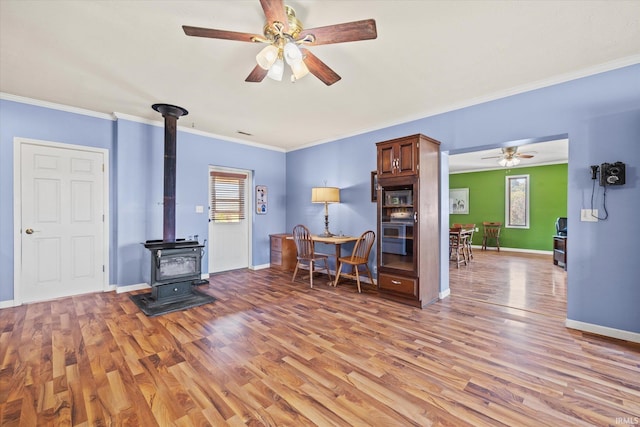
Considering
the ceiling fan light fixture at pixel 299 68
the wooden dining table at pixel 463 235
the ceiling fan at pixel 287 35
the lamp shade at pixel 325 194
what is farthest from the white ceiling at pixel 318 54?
the wooden dining table at pixel 463 235

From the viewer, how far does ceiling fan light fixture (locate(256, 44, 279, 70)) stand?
6.53 ft

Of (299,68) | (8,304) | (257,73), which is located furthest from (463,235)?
(8,304)

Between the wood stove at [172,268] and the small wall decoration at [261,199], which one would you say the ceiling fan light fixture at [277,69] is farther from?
the small wall decoration at [261,199]

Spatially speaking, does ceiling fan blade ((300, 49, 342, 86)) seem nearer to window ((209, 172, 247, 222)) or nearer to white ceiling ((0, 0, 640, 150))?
white ceiling ((0, 0, 640, 150))

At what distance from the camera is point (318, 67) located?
2.27m

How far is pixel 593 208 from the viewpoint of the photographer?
2686mm

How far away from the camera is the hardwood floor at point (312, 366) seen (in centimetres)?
163

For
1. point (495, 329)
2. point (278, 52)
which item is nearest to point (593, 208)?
point (495, 329)

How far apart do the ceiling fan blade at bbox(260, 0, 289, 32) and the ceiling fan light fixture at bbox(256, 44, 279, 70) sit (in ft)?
0.65

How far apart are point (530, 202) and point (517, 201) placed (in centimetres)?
31

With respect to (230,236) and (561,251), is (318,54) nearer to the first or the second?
(230,236)

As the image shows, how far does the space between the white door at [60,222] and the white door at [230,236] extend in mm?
1630

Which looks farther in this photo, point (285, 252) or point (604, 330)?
point (285, 252)

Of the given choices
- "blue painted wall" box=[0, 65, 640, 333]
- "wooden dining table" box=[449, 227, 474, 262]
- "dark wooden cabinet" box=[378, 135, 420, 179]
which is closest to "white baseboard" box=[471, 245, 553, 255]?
"wooden dining table" box=[449, 227, 474, 262]
